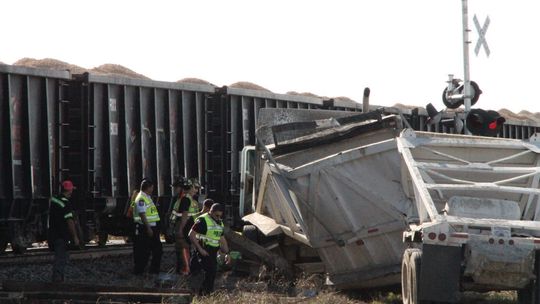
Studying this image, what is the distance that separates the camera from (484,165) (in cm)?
1241

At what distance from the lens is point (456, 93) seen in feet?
61.8

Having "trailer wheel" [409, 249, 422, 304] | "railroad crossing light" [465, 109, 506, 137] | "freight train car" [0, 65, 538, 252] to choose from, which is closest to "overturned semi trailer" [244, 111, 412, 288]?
"trailer wheel" [409, 249, 422, 304]

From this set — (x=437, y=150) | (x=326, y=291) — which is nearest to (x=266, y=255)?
(x=326, y=291)

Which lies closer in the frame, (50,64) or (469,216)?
(469,216)

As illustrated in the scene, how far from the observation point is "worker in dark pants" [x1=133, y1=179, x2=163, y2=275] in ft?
51.6

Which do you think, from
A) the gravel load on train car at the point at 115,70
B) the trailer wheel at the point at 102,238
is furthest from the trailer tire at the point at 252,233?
the gravel load on train car at the point at 115,70

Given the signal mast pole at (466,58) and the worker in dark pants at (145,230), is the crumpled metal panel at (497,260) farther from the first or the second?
the signal mast pole at (466,58)

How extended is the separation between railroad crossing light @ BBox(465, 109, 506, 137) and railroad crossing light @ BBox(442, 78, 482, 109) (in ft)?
5.22

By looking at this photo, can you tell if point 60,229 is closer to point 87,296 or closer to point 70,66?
point 87,296

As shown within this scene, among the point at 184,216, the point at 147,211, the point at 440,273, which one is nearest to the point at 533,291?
the point at 440,273

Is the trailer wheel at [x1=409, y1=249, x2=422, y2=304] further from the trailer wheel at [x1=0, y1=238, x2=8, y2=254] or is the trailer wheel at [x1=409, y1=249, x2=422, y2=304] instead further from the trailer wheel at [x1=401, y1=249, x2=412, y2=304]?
the trailer wheel at [x1=0, y1=238, x2=8, y2=254]

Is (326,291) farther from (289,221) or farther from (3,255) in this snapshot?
(3,255)

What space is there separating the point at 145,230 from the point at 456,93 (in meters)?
6.29

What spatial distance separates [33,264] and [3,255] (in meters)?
1.46
